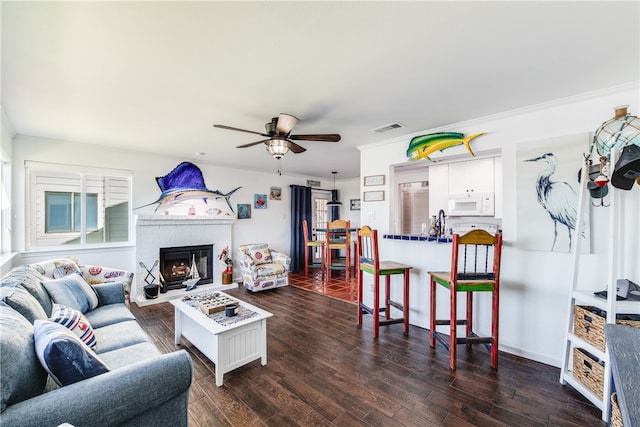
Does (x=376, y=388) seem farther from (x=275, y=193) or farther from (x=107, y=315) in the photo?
(x=275, y=193)

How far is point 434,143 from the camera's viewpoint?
3.10 metres

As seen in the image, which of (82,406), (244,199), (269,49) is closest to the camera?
(82,406)

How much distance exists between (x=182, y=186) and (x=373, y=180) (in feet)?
11.1

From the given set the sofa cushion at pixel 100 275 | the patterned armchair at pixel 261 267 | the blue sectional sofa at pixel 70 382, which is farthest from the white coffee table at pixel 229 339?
the patterned armchair at pixel 261 267

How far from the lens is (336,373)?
228 cm

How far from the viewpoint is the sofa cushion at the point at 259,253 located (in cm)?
511

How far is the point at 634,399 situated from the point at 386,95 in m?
2.20

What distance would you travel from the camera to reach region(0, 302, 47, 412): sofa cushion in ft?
3.33

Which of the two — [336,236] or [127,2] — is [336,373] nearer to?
[127,2]

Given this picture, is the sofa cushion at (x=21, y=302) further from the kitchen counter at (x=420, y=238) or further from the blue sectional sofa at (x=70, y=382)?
the kitchen counter at (x=420, y=238)

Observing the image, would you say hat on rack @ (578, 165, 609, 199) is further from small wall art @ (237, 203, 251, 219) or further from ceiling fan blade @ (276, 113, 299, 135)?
small wall art @ (237, 203, 251, 219)

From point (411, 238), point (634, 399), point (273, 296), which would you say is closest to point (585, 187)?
point (411, 238)

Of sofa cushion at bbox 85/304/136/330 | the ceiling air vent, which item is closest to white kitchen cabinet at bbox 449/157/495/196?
the ceiling air vent

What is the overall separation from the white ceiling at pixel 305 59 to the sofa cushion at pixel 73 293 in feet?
5.29
